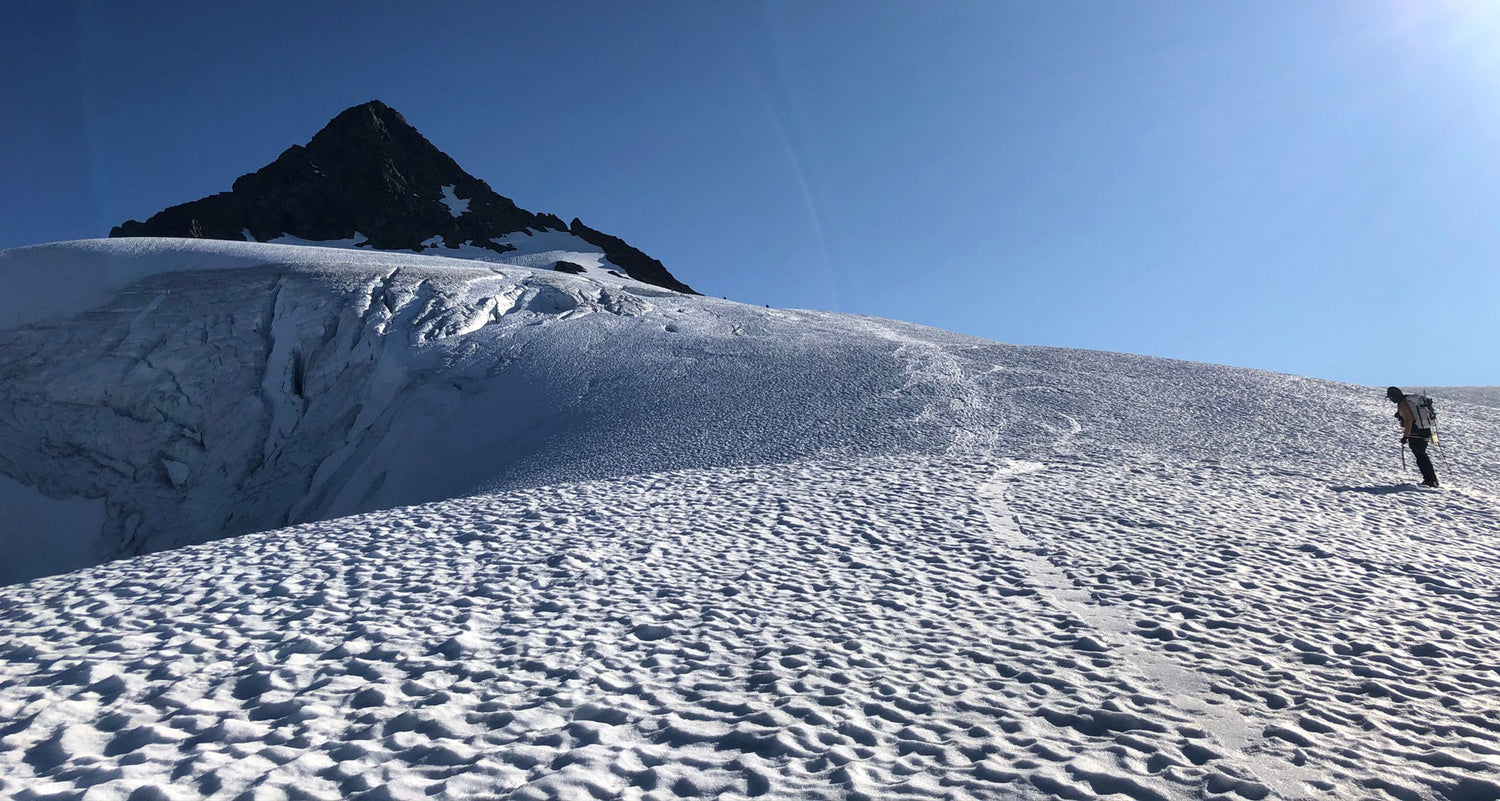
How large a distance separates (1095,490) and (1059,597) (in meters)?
5.60

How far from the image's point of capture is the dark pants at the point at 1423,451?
44.2 ft

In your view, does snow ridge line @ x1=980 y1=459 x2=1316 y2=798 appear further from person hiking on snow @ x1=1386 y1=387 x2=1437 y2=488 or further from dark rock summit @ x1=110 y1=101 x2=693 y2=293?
dark rock summit @ x1=110 y1=101 x2=693 y2=293

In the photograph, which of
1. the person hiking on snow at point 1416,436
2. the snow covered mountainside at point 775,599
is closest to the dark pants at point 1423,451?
the person hiking on snow at point 1416,436

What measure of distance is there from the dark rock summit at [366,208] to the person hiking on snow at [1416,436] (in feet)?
179

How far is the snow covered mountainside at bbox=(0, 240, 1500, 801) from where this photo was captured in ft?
15.6

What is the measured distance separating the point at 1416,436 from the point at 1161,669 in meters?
11.9

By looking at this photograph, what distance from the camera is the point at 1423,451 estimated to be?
→ 1372cm

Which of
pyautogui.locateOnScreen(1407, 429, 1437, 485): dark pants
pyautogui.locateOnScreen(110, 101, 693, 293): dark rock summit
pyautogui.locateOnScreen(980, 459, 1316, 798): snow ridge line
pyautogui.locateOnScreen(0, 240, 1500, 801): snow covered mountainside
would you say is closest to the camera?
pyautogui.locateOnScreen(980, 459, 1316, 798): snow ridge line

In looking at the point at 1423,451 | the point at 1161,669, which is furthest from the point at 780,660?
the point at 1423,451

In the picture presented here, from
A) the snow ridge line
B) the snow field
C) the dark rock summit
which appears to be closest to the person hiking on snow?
the snow field

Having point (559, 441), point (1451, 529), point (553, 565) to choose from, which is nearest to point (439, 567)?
point (553, 565)

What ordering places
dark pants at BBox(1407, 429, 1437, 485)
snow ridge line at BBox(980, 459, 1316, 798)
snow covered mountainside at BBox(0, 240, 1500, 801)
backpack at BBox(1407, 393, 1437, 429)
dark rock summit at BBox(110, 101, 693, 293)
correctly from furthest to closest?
dark rock summit at BBox(110, 101, 693, 293), backpack at BBox(1407, 393, 1437, 429), dark pants at BBox(1407, 429, 1437, 485), snow covered mountainside at BBox(0, 240, 1500, 801), snow ridge line at BBox(980, 459, 1316, 798)

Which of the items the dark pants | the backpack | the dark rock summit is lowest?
the dark pants

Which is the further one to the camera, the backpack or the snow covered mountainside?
the backpack
